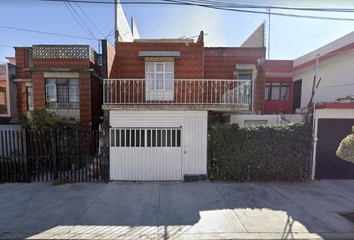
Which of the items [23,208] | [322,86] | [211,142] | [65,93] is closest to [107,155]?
[23,208]

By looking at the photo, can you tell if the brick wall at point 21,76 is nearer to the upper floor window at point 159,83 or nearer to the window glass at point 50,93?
the window glass at point 50,93

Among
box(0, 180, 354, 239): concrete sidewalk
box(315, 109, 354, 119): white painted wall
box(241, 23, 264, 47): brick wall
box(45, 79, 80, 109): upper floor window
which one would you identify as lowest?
box(0, 180, 354, 239): concrete sidewalk

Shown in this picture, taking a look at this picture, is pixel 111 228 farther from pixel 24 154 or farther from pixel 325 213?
pixel 325 213

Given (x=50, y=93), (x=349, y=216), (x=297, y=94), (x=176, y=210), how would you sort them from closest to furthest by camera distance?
(x=349, y=216) → (x=176, y=210) → (x=50, y=93) → (x=297, y=94)

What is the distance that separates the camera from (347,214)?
358 centimetres

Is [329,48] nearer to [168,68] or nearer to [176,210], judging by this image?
[168,68]

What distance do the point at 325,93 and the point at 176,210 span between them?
937 centimetres

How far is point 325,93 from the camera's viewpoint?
7.36 m

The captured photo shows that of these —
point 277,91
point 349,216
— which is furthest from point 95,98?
point 277,91

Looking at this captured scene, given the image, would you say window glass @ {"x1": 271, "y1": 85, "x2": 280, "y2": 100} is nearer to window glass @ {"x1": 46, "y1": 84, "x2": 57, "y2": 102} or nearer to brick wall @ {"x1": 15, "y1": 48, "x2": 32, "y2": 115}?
window glass @ {"x1": 46, "y1": 84, "x2": 57, "y2": 102}

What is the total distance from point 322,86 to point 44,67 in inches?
589

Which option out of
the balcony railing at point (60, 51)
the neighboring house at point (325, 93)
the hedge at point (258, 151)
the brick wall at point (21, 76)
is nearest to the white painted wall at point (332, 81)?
the neighboring house at point (325, 93)

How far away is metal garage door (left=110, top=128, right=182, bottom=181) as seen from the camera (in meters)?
5.16

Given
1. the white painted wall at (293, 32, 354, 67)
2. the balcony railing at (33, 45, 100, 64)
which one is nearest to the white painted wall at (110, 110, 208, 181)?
the balcony railing at (33, 45, 100, 64)
